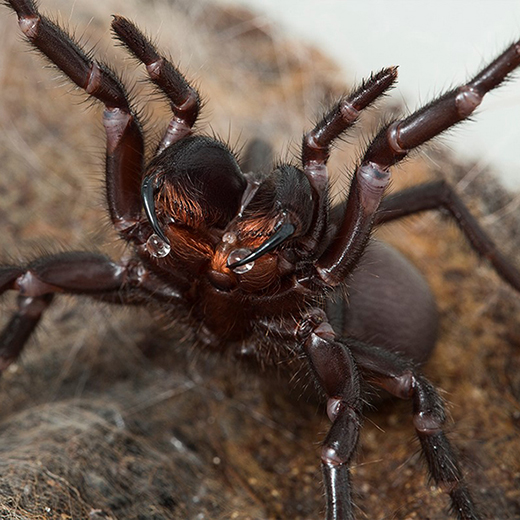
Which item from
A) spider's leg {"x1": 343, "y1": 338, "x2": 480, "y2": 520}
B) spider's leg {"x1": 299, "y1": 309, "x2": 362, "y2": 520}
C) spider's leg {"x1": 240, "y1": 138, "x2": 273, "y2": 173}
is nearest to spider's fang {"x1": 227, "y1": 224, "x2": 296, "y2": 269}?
spider's leg {"x1": 299, "y1": 309, "x2": 362, "y2": 520}

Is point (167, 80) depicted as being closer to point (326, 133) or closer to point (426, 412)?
point (326, 133)

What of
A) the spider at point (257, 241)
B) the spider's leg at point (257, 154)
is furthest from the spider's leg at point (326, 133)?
the spider's leg at point (257, 154)

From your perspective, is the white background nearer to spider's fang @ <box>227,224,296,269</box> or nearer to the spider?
the spider

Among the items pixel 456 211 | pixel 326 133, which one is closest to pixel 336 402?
pixel 326 133

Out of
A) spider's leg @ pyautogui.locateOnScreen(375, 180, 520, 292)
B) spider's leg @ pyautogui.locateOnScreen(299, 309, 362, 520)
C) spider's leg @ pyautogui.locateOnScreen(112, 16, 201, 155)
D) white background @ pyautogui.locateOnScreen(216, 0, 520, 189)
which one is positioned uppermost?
white background @ pyautogui.locateOnScreen(216, 0, 520, 189)

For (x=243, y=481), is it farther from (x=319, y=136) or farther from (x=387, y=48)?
(x=387, y=48)
